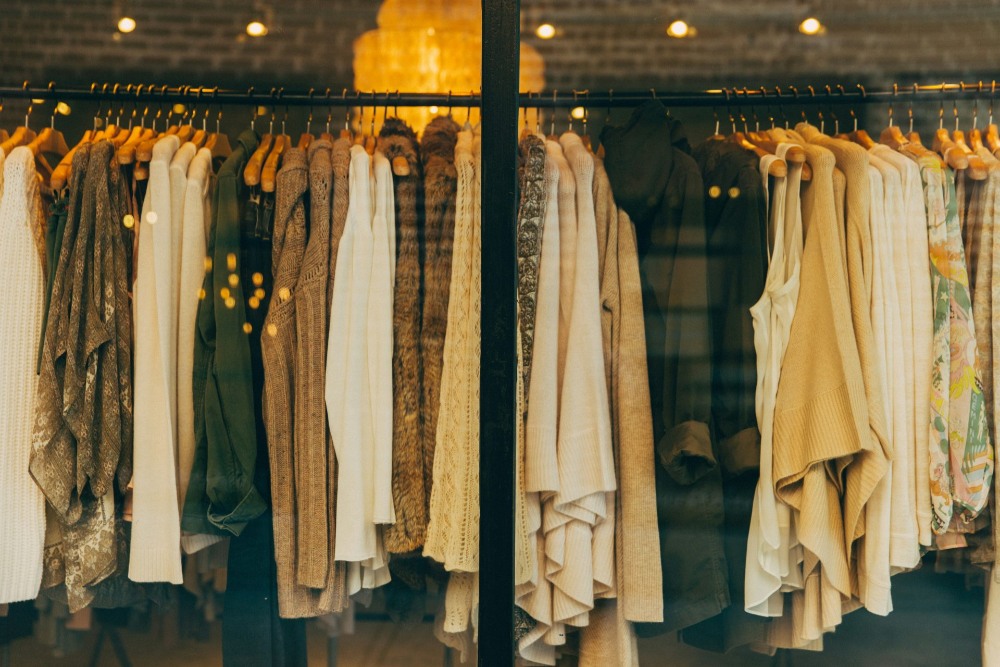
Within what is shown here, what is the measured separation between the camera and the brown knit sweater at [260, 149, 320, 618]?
1.44 meters

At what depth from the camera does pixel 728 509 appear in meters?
1.46

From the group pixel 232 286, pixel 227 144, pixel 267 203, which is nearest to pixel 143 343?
pixel 232 286

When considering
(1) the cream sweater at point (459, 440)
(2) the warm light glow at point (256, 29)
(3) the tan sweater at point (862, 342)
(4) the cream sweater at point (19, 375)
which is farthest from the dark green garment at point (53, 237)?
(3) the tan sweater at point (862, 342)

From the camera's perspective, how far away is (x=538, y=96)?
1610 millimetres

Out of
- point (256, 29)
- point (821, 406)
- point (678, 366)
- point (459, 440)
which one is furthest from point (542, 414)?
point (256, 29)

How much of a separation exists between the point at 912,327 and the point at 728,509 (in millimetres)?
470

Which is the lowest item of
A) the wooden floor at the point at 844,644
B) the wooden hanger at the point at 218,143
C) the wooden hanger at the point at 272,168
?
the wooden floor at the point at 844,644

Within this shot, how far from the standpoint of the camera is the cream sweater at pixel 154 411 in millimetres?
1424

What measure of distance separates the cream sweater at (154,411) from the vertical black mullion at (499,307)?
57cm

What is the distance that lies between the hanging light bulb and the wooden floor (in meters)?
1.15

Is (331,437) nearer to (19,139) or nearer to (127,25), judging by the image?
(19,139)

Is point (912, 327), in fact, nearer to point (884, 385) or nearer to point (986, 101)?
point (884, 385)

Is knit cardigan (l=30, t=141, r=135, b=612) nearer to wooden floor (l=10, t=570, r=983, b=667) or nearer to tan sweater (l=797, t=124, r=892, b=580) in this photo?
wooden floor (l=10, t=570, r=983, b=667)

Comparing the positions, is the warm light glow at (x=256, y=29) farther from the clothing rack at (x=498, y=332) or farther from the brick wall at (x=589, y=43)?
the clothing rack at (x=498, y=332)
